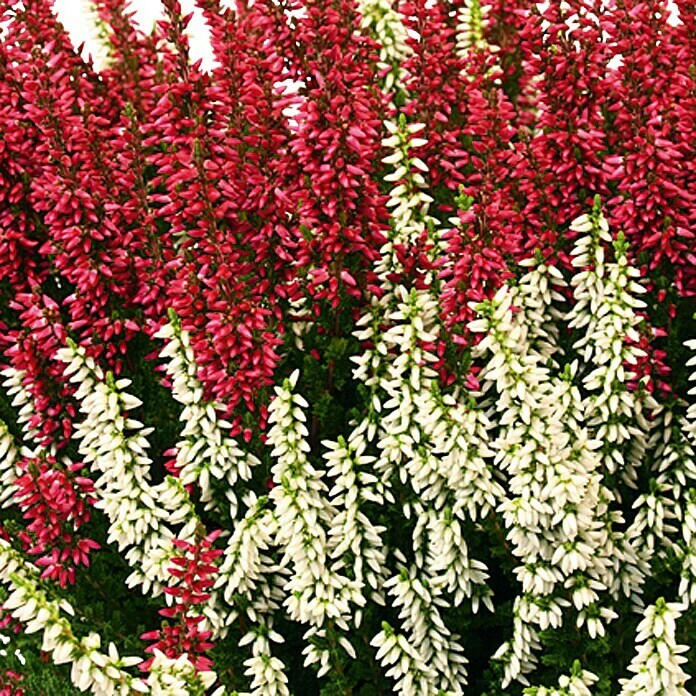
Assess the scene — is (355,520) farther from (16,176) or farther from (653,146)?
(16,176)

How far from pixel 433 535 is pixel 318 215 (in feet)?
4.07

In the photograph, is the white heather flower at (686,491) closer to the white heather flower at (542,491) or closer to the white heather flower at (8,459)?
the white heather flower at (542,491)

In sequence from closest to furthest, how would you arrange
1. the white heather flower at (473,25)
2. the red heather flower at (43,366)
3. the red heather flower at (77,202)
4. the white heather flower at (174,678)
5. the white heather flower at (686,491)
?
the white heather flower at (174,678)
the white heather flower at (686,491)
the red heather flower at (77,202)
the red heather flower at (43,366)
the white heather flower at (473,25)

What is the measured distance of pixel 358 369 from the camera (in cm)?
427

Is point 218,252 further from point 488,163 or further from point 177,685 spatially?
point 177,685

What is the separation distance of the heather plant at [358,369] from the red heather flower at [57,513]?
2 cm

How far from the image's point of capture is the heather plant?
3.93 m

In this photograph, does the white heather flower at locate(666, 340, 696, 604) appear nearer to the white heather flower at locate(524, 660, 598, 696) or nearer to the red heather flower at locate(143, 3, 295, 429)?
the white heather flower at locate(524, 660, 598, 696)

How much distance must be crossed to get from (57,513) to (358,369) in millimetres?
1298

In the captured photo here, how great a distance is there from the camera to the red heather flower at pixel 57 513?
14.0 ft

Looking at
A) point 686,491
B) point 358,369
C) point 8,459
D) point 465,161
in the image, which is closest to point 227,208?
point 358,369

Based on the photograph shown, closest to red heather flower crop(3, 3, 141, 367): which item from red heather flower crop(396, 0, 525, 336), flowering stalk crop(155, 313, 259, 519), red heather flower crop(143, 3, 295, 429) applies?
red heather flower crop(143, 3, 295, 429)

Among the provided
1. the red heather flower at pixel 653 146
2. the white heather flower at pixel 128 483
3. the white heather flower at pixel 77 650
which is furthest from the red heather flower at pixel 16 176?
the red heather flower at pixel 653 146

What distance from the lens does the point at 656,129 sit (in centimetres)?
444
